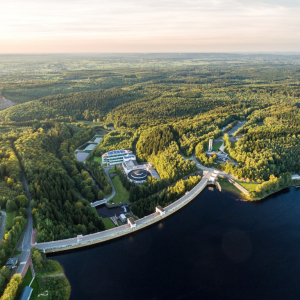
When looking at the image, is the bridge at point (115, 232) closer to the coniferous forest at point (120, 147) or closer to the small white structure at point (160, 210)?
the small white structure at point (160, 210)

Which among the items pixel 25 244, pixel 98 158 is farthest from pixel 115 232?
pixel 98 158

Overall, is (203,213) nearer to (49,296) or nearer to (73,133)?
(49,296)

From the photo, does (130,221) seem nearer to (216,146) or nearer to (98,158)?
(98,158)

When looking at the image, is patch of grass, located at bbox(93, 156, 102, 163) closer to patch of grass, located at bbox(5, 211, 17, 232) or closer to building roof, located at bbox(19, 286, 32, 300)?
patch of grass, located at bbox(5, 211, 17, 232)

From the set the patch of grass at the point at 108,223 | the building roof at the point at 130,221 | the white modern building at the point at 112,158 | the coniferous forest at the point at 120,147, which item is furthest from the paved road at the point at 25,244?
the white modern building at the point at 112,158

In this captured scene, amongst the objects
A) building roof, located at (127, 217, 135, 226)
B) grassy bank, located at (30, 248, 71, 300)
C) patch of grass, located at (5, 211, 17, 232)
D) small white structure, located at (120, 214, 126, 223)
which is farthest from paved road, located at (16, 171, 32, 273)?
building roof, located at (127, 217, 135, 226)
